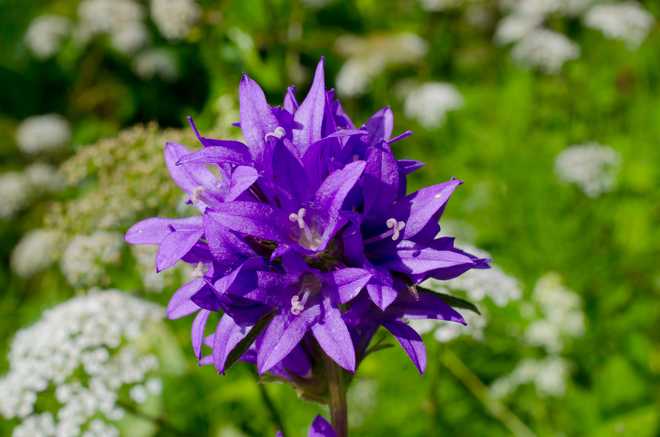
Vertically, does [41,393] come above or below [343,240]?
below

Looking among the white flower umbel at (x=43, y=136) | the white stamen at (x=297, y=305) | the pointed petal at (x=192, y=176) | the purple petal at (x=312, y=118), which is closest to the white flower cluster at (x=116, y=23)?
the white flower umbel at (x=43, y=136)

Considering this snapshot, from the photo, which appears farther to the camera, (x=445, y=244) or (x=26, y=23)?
(x=26, y=23)

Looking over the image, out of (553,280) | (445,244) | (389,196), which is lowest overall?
(553,280)

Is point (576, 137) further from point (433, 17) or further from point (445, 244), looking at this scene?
point (445, 244)

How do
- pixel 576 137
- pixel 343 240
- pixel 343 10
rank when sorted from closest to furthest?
pixel 343 240, pixel 576 137, pixel 343 10

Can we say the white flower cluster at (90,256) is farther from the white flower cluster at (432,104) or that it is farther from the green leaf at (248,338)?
the white flower cluster at (432,104)

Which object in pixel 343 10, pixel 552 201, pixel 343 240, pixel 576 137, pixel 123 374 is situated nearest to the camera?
pixel 343 240

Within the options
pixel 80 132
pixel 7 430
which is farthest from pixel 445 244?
pixel 80 132

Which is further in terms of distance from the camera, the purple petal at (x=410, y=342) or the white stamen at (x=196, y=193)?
the white stamen at (x=196, y=193)
